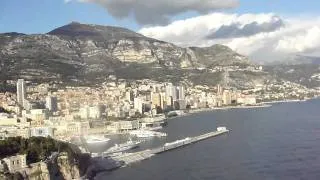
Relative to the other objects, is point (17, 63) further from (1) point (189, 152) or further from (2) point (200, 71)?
(1) point (189, 152)

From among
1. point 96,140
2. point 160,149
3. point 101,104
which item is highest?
point 101,104

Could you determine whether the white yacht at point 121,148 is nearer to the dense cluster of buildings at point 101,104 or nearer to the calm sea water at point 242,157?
the calm sea water at point 242,157

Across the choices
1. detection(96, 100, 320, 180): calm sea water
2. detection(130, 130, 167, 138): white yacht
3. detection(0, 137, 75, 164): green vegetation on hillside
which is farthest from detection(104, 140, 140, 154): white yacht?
detection(0, 137, 75, 164): green vegetation on hillside

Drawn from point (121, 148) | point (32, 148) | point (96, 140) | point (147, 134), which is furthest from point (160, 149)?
point (32, 148)

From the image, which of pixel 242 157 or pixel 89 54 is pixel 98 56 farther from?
pixel 242 157

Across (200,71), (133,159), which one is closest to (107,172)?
(133,159)

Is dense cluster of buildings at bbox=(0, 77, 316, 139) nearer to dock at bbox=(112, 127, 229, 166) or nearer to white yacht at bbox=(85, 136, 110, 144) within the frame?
white yacht at bbox=(85, 136, 110, 144)

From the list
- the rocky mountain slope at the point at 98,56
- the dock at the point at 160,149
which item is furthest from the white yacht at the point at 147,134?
the rocky mountain slope at the point at 98,56
